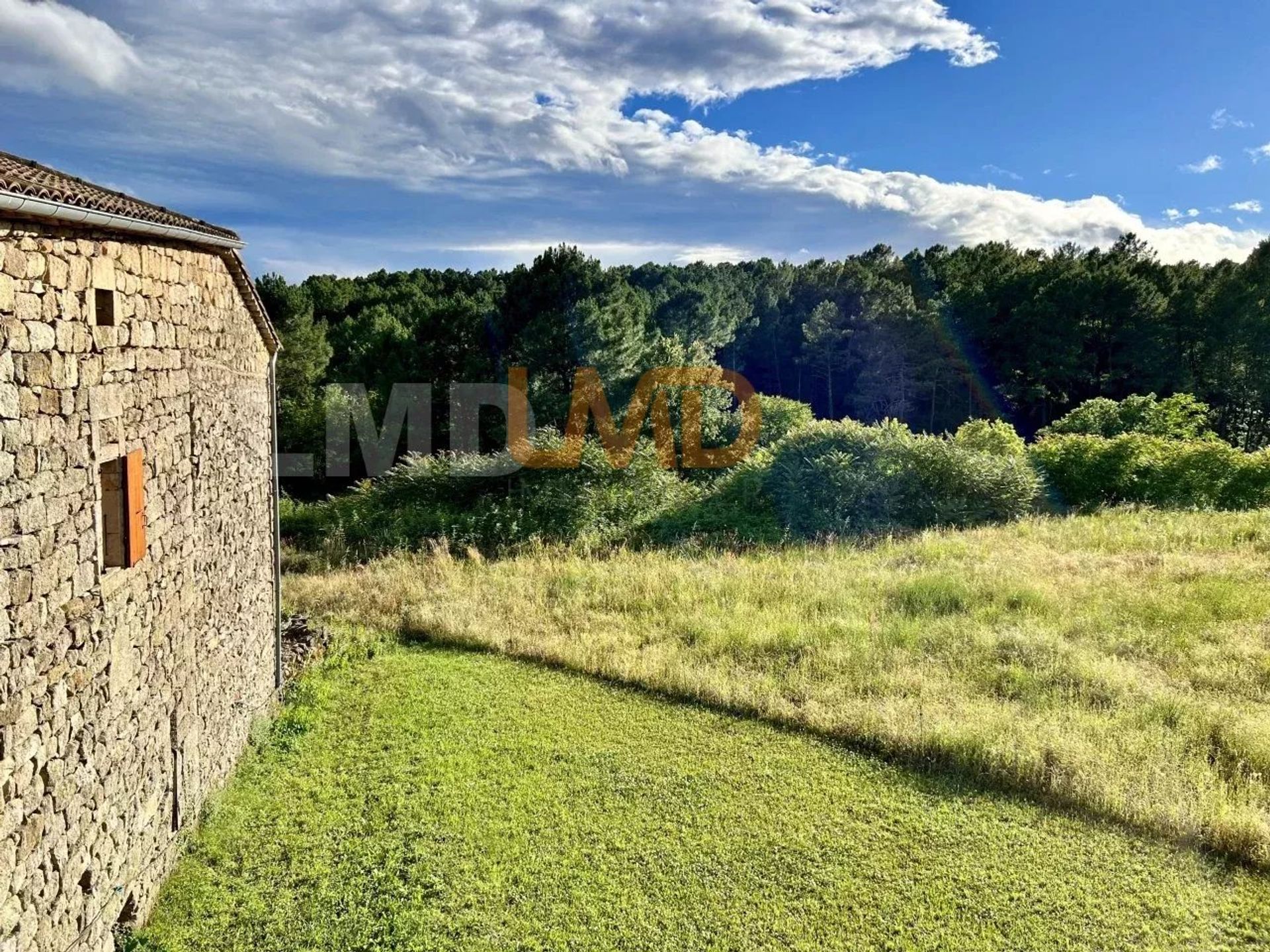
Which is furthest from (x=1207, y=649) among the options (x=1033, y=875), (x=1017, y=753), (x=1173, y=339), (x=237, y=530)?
(x=1173, y=339)

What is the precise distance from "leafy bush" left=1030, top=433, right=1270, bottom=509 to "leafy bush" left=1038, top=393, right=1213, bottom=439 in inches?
87.1

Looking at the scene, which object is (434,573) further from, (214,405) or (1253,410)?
(1253,410)

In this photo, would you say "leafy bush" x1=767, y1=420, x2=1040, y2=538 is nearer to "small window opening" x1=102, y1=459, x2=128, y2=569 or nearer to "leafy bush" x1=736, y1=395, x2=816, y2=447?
"leafy bush" x1=736, y1=395, x2=816, y2=447

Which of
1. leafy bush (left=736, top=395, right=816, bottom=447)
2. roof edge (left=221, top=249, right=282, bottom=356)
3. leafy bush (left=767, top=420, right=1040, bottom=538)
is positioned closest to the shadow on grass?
roof edge (left=221, top=249, right=282, bottom=356)

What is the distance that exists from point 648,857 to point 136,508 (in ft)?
12.7

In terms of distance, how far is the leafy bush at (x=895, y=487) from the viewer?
1642cm

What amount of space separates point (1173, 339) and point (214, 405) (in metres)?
33.7

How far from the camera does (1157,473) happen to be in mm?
17562

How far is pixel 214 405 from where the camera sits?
228 inches

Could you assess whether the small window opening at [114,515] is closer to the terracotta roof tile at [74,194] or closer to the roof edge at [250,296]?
the terracotta roof tile at [74,194]

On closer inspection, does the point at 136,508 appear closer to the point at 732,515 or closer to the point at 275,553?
the point at 275,553

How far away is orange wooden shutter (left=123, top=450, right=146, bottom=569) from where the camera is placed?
13.1 ft

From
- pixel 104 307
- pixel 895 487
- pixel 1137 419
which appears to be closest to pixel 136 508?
pixel 104 307

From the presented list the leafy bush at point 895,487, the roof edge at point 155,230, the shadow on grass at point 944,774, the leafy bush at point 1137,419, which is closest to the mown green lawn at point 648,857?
the shadow on grass at point 944,774
